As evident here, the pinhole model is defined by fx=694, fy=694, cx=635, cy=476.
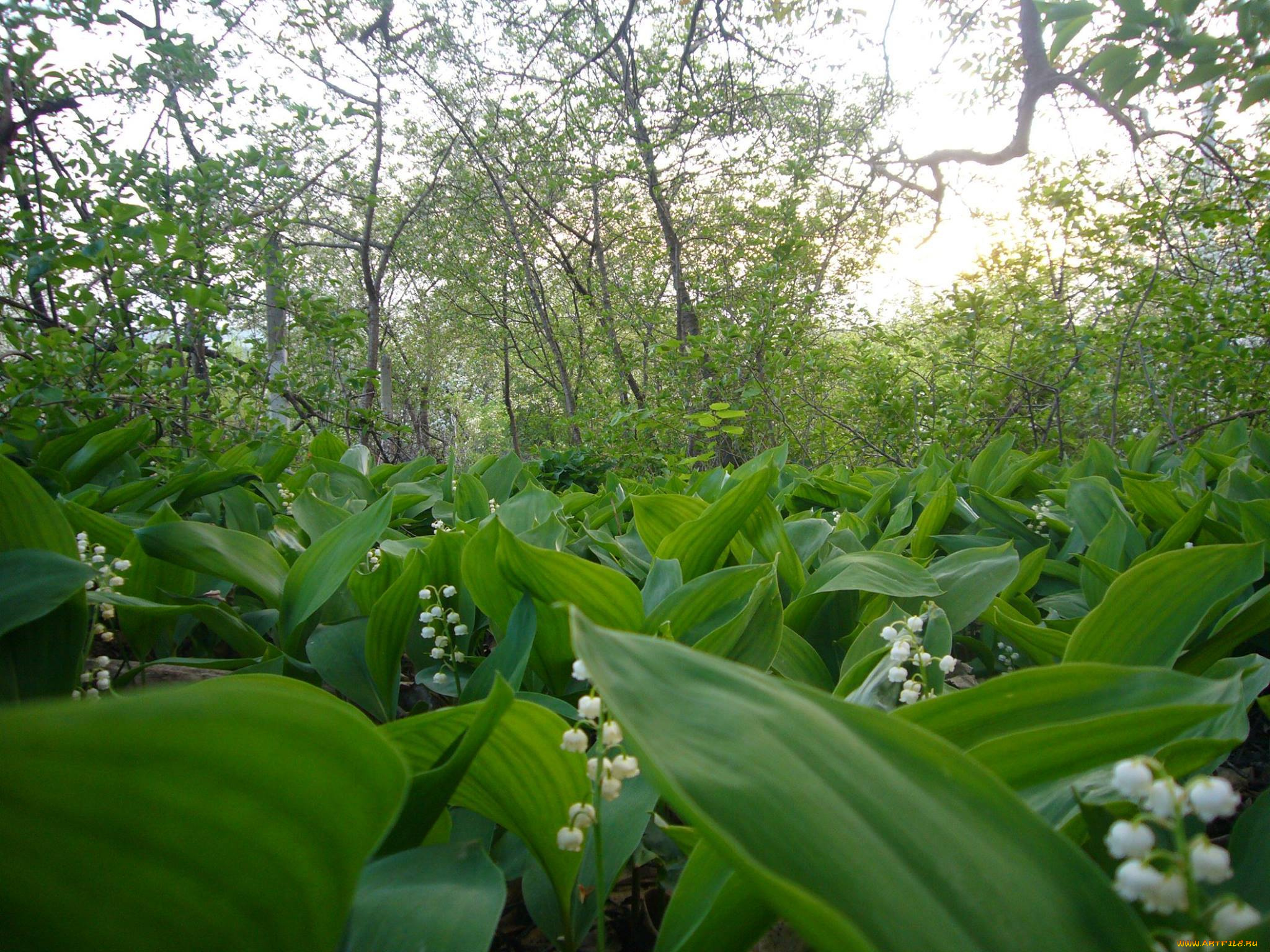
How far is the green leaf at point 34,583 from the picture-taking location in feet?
2.20

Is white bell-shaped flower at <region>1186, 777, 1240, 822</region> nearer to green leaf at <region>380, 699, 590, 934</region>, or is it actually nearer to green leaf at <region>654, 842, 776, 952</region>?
green leaf at <region>654, 842, 776, 952</region>

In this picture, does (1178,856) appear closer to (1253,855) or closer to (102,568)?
(1253,855)

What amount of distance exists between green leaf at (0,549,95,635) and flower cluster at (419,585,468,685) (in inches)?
14.2

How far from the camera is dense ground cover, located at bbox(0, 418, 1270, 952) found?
0.33m

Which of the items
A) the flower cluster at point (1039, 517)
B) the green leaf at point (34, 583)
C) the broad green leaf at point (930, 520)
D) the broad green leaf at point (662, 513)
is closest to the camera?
the green leaf at point (34, 583)

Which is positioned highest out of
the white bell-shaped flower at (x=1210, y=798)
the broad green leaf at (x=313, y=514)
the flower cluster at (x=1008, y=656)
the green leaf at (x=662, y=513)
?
the broad green leaf at (x=313, y=514)

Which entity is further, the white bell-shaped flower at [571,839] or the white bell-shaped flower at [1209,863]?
the white bell-shaped flower at [571,839]

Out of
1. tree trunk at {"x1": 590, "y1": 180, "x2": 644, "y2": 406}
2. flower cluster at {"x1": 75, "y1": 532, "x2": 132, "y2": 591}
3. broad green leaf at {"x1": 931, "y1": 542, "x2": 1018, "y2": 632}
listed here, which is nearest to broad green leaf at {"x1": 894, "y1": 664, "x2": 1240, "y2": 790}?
broad green leaf at {"x1": 931, "y1": 542, "x2": 1018, "y2": 632}

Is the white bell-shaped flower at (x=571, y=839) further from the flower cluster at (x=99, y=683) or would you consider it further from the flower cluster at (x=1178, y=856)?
the flower cluster at (x=99, y=683)

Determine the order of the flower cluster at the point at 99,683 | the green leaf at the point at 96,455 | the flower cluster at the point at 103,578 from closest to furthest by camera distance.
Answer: the flower cluster at the point at 99,683
the flower cluster at the point at 103,578
the green leaf at the point at 96,455

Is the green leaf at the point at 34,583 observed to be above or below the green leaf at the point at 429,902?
above

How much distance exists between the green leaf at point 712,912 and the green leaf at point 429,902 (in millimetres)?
134

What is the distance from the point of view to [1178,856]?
34 centimetres

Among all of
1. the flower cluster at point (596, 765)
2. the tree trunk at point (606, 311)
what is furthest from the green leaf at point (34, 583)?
the tree trunk at point (606, 311)
